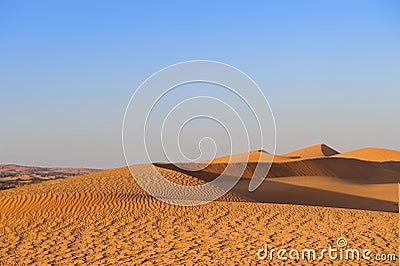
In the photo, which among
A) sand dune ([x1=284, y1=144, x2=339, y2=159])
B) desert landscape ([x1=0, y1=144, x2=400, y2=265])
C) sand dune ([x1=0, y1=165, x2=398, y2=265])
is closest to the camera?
desert landscape ([x1=0, y1=144, x2=400, y2=265])

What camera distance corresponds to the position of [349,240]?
13523 mm

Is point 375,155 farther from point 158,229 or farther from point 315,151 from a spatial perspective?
point 158,229

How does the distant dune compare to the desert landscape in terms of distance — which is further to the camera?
the distant dune

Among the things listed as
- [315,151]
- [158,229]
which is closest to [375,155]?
[315,151]

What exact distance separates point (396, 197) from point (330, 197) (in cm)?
458

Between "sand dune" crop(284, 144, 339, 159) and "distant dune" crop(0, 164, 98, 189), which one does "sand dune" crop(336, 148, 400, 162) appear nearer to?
"sand dune" crop(284, 144, 339, 159)

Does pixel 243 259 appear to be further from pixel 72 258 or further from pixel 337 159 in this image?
pixel 337 159

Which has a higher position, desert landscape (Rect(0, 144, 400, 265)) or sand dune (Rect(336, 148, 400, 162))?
sand dune (Rect(336, 148, 400, 162))

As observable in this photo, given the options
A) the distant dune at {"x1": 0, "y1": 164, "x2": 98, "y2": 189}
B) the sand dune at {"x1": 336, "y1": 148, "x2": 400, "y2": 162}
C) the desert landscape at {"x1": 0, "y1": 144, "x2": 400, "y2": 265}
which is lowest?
the desert landscape at {"x1": 0, "y1": 144, "x2": 400, "y2": 265}

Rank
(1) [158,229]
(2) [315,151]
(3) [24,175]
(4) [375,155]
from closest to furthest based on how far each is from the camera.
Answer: (1) [158,229] < (4) [375,155] < (3) [24,175] < (2) [315,151]

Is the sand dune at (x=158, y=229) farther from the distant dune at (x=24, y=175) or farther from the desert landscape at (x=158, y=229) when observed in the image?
the distant dune at (x=24, y=175)

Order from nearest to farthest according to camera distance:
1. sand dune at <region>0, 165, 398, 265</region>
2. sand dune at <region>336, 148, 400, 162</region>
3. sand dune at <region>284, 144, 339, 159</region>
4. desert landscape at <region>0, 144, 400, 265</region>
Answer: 1. desert landscape at <region>0, 144, 400, 265</region>
2. sand dune at <region>0, 165, 398, 265</region>
3. sand dune at <region>336, 148, 400, 162</region>
4. sand dune at <region>284, 144, 339, 159</region>

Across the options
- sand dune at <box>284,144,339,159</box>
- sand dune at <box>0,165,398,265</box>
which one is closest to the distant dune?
sand dune at <box>0,165,398,265</box>

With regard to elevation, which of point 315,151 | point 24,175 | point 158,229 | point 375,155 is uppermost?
point 315,151
